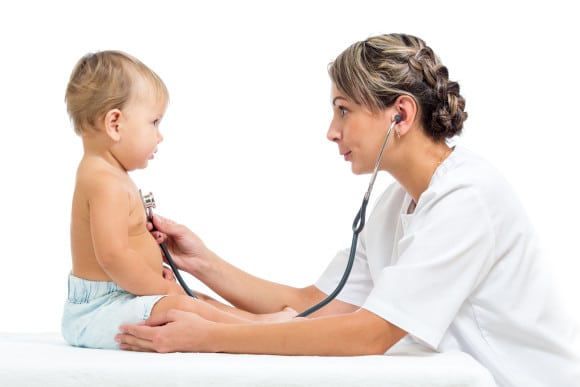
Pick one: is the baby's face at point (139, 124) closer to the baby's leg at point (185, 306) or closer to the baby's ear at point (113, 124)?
the baby's ear at point (113, 124)

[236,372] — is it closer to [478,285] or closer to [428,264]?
[428,264]

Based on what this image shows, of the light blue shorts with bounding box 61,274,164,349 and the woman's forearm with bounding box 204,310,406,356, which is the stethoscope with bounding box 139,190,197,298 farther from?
the woman's forearm with bounding box 204,310,406,356

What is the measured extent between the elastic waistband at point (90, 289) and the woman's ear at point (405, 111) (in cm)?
84

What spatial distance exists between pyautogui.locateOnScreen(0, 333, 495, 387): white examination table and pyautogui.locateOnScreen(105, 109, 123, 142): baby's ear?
65cm

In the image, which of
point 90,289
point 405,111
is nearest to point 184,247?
point 90,289

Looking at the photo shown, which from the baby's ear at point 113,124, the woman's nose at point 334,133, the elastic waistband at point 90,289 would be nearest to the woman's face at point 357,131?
the woman's nose at point 334,133

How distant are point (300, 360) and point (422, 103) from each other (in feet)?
2.46

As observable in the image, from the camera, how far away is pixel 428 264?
6.49 ft

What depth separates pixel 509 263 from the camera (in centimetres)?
210

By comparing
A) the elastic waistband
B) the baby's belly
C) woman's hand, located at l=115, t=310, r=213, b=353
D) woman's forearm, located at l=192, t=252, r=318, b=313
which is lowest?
woman's forearm, located at l=192, t=252, r=318, b=313

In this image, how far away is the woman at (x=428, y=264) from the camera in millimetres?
1974

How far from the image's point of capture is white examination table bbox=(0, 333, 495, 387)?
1804 millimetres

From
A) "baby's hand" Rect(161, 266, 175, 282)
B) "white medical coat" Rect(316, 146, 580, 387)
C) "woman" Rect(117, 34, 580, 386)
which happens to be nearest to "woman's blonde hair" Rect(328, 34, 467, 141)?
"woman" Rect(117, 34, 580, 386)

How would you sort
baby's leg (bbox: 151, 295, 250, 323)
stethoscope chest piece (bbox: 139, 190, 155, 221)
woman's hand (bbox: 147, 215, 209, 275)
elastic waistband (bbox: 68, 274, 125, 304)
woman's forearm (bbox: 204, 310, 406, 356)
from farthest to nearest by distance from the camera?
woman's hand (bbox: 147, 215, 209, 275) < stethoscope chest piece (bbox: 139, 190, 155, 221) < elastic waistband (bbox: 68, 274, 125, 304) < baby's leg (bbox: 151, 295, 250, 323) < woman's forearm (bbox: 204, 310, 406, 356)
